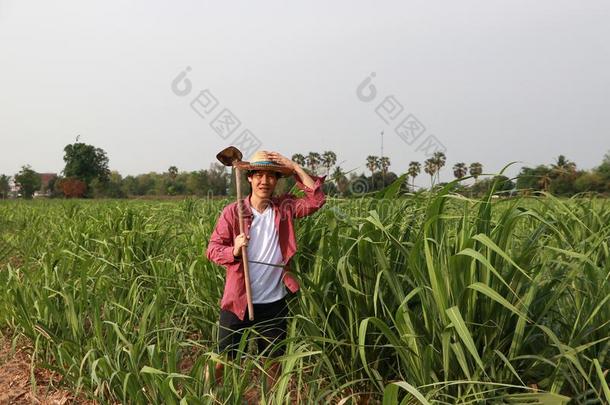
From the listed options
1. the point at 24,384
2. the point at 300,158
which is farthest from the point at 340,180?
the point at 24,384

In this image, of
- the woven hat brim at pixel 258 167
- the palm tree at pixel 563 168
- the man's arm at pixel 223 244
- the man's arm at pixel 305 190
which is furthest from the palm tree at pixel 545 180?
the man's arm at pixel 223 244

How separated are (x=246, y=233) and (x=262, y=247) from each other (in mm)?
125

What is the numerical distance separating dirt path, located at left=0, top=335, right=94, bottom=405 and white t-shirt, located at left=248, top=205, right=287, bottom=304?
98cm

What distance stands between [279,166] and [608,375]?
63.3 inches

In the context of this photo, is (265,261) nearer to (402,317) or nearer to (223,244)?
(223,244)

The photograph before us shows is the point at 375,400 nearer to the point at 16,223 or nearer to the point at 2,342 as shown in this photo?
the point at 2,342

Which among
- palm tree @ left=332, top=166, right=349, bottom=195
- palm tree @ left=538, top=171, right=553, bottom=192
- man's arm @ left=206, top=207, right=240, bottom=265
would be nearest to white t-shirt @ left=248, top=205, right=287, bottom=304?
man's arm @ left=206, top=207, right=240, bottom=265

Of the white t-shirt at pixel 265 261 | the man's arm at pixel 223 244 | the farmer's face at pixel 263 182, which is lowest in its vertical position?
the white t-shirt at pixel 265 261

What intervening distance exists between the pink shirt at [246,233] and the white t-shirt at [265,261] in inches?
1.2

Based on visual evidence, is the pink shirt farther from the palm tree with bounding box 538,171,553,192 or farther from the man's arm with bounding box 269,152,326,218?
the palm tree with bounding box 538,171,553,192

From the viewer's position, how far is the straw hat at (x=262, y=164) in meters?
2.34

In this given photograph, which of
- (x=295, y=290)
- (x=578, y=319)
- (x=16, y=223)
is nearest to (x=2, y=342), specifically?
(x=295, y=290)

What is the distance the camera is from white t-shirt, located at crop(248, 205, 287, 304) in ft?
7.79

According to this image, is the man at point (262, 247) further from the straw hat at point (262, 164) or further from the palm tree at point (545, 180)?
the palm tree at point (545, 180)
